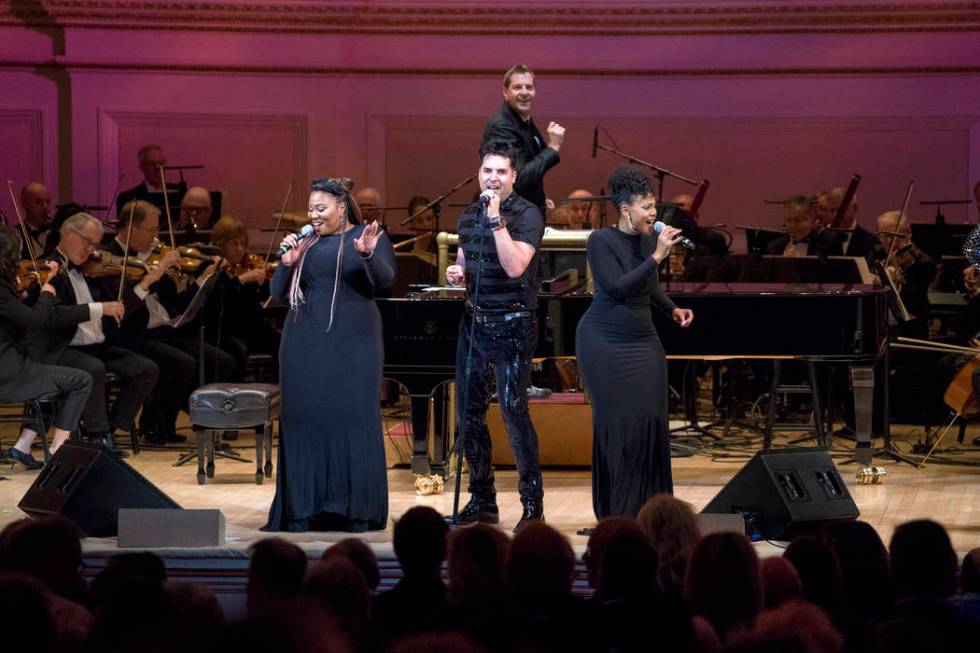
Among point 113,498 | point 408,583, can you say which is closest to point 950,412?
point 113,498

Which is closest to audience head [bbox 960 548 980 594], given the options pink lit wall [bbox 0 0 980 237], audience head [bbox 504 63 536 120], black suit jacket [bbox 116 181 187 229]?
audience head [bbox 504 63 536 120]

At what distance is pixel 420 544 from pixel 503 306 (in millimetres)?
2291

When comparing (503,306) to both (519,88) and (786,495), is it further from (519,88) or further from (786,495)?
(519,88)

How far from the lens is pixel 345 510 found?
6.14 meters

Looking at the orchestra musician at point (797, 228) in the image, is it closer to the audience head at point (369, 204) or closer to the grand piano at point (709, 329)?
the grand piano at point (709, 329)

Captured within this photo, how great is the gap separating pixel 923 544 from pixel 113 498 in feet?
10.8

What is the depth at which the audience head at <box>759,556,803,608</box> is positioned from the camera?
3637mm

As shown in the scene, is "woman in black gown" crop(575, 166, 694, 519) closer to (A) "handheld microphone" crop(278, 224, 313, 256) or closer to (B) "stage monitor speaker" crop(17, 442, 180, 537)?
(A) "handheld microphone" crop(278, 224, 313, 256)

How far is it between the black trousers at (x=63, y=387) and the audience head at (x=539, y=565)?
4.66 m

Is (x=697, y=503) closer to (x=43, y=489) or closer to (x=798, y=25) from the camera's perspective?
(x=43, y=489)

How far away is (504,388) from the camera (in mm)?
6113

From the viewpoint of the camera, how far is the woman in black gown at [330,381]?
20.0 feet

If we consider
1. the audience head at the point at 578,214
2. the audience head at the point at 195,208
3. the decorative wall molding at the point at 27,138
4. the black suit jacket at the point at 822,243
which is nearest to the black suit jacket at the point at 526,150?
the black suit jacket at the point at 822,243

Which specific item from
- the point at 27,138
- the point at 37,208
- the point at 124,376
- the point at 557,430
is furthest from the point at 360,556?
the point at 27,138
